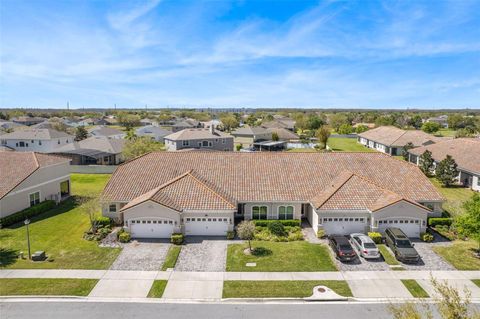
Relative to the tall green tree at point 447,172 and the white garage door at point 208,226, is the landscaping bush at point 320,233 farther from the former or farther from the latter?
the tall green tree at point 447,172

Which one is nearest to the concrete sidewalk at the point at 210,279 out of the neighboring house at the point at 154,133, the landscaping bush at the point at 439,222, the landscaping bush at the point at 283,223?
the landscaping bush at the point at 283,223

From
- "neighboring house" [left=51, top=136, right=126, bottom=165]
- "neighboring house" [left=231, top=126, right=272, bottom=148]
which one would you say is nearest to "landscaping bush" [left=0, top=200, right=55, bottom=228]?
"neighboring house" [left=51, top=136, right=126, bottom=165]

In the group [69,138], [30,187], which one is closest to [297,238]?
[30,187]

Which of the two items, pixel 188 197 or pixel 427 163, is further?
pixel 427 163

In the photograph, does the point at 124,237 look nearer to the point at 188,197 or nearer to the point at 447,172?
the point at 188,197

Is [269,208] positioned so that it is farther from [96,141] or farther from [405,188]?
[96,141]

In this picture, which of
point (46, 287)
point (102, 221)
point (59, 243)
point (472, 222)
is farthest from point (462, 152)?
point (46, 287)
